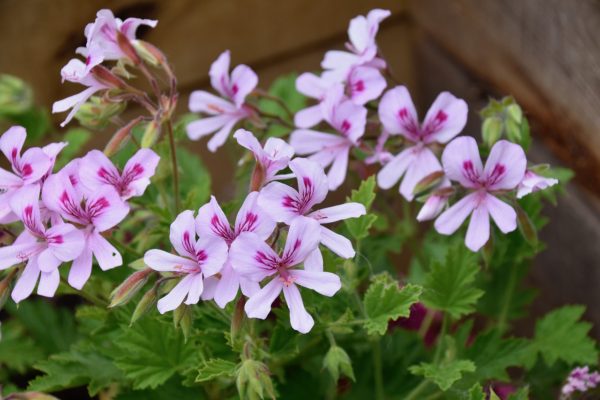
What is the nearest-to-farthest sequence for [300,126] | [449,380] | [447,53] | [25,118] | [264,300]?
[264,300], [449,380], [300,126], [25,118], [447,53]

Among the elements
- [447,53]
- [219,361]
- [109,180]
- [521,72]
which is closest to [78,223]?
[109,180]

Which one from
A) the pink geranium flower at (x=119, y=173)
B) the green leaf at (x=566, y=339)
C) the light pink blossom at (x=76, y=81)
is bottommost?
the green leaf at (x=566, y=339)

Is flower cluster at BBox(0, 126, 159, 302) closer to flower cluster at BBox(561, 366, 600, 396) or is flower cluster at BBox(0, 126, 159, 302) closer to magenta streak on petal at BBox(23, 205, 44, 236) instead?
magenta streak on petal at BBox(23, 205, 44, 236)

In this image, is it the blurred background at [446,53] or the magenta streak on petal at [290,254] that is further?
the blurred background at [446,53]

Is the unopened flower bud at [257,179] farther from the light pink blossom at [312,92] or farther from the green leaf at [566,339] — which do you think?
the green leaf at [566,339]

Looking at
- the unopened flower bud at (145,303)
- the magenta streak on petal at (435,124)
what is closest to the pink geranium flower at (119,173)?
the unopened flower bud at (145,303)

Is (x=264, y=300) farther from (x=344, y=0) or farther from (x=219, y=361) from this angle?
(x=344, y=0)

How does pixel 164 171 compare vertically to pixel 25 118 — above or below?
above
